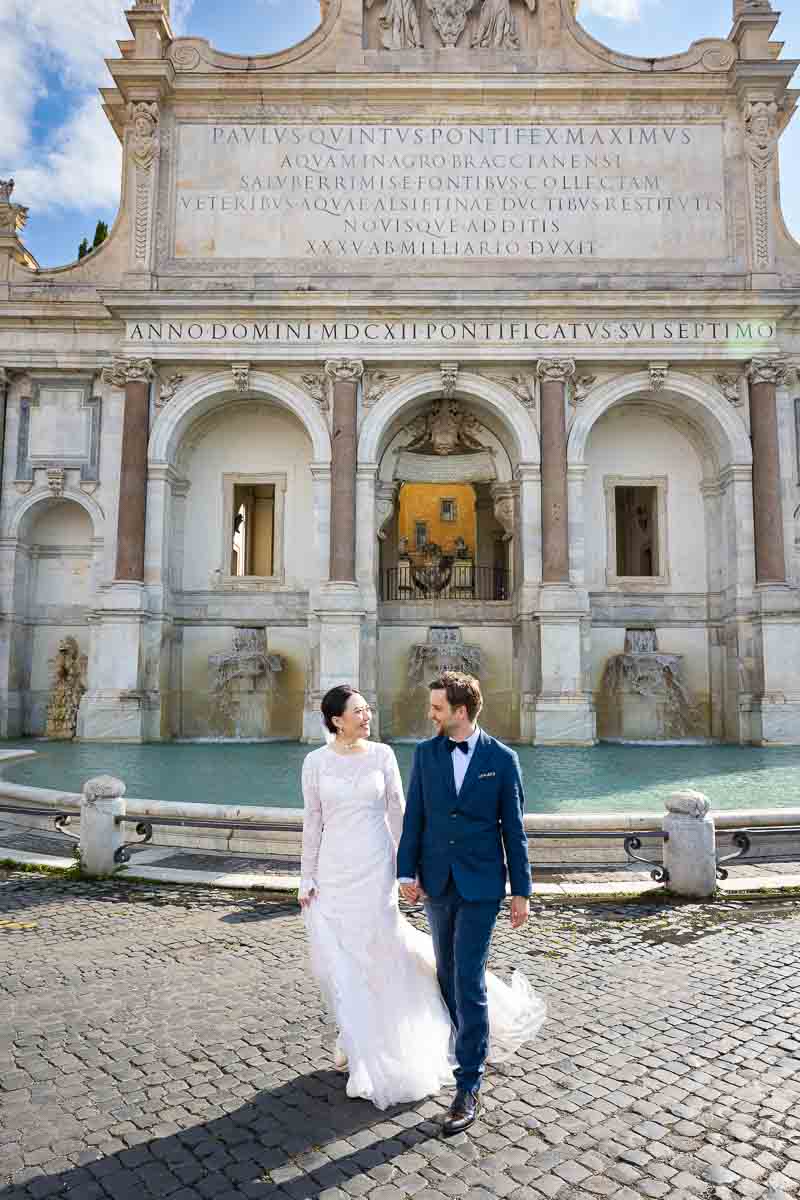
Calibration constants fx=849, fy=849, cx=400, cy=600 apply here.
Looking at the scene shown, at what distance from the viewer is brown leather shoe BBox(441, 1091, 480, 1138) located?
3135 millimetres

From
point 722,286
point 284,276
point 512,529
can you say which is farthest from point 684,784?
point 284,276

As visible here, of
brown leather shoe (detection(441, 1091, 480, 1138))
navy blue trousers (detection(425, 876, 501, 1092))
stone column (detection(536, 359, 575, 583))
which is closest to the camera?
brown leather shoe (detection(441, 1091, 480, 1138))

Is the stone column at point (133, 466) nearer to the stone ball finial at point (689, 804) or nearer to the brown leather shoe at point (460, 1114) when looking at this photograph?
the stone ball finial at point (689, 804)

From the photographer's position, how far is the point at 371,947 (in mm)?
3492

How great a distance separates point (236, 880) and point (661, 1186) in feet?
14.4

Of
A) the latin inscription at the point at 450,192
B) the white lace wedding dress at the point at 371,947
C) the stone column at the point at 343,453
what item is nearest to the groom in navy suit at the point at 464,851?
the white lace wedding dress at the point at 371,947

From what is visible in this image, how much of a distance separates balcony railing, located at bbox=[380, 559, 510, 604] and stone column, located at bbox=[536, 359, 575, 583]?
424cm

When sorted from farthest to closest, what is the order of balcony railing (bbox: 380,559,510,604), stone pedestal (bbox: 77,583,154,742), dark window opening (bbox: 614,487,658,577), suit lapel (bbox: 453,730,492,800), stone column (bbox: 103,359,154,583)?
dark window opening (bbox: 614,487,658,577)
balcony railing (bbox: 380,559,510,604)
stone column (bbox: 103,359,154,583)
stone pedestal (bbox: 77,583,154,742)
suit lapel (bbox: 453,730,492,800)

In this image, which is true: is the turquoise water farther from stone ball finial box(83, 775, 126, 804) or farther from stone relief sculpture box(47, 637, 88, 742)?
stone ball finial box(83, 775, 126, 804)

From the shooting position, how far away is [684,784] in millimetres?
10891

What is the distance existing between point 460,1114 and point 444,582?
816 inches

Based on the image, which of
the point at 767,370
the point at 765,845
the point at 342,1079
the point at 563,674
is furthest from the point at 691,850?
the point at 767,370

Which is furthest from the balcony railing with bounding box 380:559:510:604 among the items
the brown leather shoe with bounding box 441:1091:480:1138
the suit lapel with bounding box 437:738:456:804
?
the brown leather shoe with bounding box 441:1091:480:1138

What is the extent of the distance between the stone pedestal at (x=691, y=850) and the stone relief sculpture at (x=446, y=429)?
48.9 ft
